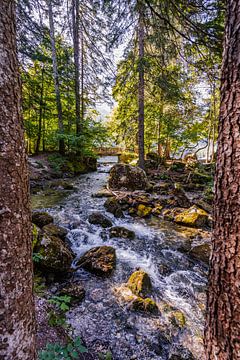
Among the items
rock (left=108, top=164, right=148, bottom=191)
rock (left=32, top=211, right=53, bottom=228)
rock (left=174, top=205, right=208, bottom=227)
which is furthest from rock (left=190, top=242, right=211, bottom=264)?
rock (left=108, top=164, right=148, bottom=191)

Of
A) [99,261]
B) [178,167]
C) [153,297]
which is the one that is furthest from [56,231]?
[178,167]

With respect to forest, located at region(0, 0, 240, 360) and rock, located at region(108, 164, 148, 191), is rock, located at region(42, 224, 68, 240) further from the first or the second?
rock, located at region(108, 164, 148, 191)

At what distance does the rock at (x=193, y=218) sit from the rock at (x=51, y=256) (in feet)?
11.4

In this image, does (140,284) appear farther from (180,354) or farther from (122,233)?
(122,233)

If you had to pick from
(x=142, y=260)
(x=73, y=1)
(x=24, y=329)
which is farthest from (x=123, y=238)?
(x=73, y=1)

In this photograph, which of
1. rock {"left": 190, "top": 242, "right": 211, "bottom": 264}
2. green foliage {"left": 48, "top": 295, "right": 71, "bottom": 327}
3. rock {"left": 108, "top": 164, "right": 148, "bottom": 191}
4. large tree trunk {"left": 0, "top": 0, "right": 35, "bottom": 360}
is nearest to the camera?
large tree trunk {"left": 0, "top": 0, "right": 35, "bottom": 360}

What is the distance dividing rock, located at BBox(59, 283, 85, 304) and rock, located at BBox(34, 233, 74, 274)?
1.14 feet

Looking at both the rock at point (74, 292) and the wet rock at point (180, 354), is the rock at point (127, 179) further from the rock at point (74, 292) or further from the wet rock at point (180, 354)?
the wet rock at point (180, 354)

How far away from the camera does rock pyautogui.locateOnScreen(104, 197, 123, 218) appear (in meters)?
5.87

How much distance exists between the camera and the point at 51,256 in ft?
10.3

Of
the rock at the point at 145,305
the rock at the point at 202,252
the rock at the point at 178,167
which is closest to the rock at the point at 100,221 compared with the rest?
the rock at the point at 202,252

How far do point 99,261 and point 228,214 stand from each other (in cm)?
292

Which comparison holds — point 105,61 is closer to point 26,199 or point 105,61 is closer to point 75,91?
point 75,91

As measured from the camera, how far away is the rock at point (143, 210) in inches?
238
